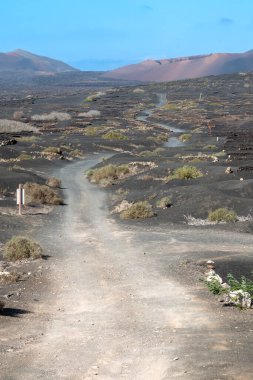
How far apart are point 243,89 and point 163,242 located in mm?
170769

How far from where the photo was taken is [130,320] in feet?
40.4

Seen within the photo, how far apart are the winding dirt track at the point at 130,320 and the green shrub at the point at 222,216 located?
3256 mm

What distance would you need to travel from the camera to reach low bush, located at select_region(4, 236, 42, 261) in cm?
1878

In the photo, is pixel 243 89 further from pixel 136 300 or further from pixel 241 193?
pixel 136 300

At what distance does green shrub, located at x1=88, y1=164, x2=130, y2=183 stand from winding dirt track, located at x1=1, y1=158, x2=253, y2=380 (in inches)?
752

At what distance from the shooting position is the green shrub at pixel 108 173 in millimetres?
41906

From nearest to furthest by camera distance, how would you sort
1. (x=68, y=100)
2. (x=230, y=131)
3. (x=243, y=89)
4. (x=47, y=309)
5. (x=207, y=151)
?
(x=47, y=309)
(x=207, y=151)
(x=230, y=131)
(x=68, y=100)
(x=243, y=89)

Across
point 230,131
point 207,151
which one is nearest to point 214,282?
point 207,151

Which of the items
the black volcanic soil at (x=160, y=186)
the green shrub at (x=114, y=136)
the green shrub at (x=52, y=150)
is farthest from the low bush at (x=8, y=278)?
the green shrub at (x=114, y=136)

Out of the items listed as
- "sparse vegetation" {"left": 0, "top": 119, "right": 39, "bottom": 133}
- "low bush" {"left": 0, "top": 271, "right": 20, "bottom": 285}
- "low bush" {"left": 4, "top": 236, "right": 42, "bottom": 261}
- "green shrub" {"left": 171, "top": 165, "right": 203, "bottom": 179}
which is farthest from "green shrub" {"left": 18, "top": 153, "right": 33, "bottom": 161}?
"low bush" {"left": 0, "top": 271, "right": 20, "bottom": 285}

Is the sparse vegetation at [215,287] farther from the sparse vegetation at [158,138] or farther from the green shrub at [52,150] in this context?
the sparse vegetation at [158,138]

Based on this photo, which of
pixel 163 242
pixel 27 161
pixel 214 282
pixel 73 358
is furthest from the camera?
pixel 27 161

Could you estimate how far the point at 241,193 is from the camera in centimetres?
3041

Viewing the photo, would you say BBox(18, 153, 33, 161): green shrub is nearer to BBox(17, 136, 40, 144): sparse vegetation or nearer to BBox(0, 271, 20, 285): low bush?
BBox(17, 136, 40, 144): sparse vegetation
